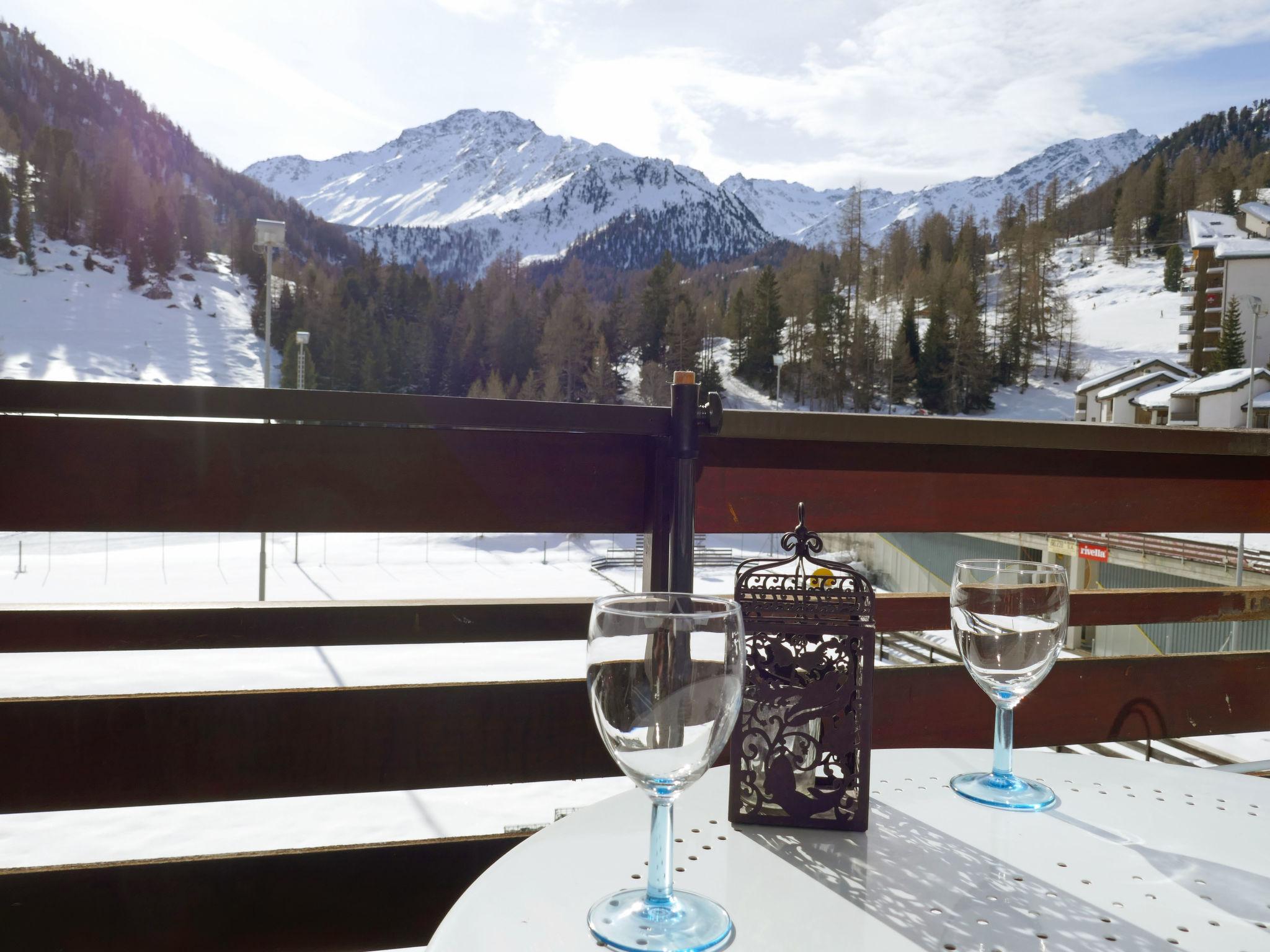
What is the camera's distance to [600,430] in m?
1.14

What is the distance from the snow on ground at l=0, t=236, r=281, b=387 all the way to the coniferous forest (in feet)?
3.17

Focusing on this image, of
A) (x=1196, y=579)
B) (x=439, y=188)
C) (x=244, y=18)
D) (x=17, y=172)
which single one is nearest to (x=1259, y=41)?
(x=1196, y=579)

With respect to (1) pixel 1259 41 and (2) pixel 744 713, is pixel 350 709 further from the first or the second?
(1) pixel 1259 41

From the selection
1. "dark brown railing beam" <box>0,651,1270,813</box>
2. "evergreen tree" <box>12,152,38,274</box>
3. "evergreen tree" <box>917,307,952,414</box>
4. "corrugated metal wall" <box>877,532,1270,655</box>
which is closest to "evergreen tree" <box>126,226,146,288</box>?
"evergreen tree" <box>12,152,38,274</box>

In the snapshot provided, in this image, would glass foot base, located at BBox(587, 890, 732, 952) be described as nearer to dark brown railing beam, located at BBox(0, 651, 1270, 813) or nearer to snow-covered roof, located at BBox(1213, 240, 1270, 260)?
dark brown railing beam, located at BBox(0, 651, 1270, 813)

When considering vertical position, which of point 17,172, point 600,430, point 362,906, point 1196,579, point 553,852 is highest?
point 17,172

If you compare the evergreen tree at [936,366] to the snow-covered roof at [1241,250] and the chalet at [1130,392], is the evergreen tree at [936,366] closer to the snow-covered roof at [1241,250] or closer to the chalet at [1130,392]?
the chalet at [1130,392]

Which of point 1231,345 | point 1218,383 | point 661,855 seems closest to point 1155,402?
point 1218,383

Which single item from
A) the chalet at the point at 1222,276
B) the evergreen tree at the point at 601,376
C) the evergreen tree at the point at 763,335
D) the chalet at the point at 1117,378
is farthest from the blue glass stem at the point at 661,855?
the chalet at the point at 1222,276

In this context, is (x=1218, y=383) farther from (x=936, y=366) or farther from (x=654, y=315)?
(x=654, y=315)

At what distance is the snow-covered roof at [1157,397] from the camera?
30609mm

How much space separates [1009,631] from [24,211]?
4688 cm

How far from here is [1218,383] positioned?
27.8 m

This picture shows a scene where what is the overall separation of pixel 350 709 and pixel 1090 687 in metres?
1.14
